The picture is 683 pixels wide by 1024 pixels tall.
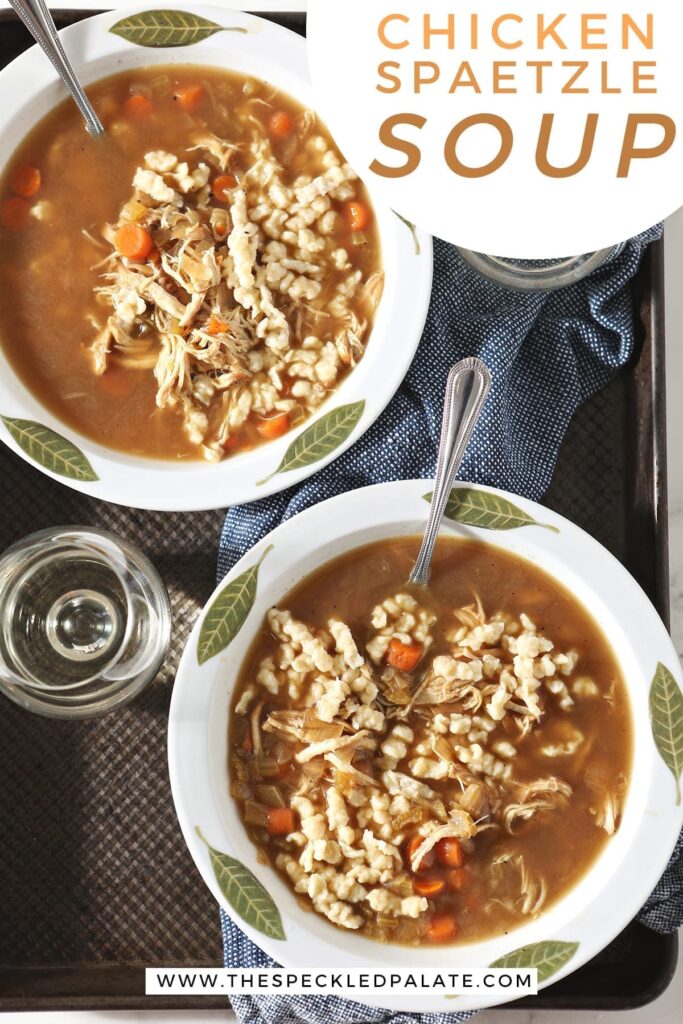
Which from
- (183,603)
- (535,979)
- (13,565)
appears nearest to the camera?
(535,979)

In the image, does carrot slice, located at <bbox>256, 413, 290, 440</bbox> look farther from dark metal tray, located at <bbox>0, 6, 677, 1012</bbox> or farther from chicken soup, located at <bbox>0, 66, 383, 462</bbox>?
dark metal tray, located at <bbox>0, 6, 677, 1012</bbox>

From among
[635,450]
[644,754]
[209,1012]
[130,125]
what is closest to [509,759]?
[644,754]

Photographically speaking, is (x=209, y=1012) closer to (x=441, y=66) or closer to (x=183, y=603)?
(x=183, y=603)

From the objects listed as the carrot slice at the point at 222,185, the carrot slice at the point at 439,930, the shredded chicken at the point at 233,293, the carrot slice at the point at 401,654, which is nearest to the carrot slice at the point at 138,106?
the shredded chicken at the point at 233,293

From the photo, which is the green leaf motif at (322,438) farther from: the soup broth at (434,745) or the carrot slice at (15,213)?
the carrot slice at (15,213)

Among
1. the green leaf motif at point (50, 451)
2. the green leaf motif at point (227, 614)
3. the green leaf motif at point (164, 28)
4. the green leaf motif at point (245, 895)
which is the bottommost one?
the green leaf motif at point (245, 895)

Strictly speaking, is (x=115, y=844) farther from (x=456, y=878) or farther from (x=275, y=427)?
(x=275, y=427)

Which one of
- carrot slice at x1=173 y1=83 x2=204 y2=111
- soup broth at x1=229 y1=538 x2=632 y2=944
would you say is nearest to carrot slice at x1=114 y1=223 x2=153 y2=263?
carrot slice at x1=173 y1=83 x2=204 y2=111

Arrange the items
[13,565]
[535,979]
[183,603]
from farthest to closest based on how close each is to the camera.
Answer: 1. [183,603]
2. [13,565]
3. [535,979]
